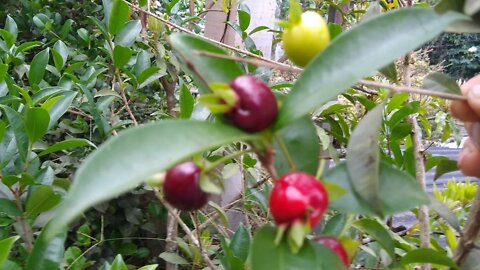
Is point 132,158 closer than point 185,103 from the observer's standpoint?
Yes

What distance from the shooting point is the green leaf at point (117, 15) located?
3.57 ft

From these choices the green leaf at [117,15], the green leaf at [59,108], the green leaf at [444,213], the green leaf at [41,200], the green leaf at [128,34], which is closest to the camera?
the green leaf at [444,213]

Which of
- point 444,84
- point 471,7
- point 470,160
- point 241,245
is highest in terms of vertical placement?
point 471,7

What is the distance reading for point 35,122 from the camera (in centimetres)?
79

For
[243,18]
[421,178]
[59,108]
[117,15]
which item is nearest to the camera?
[421,178]

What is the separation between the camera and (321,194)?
0.35 meters

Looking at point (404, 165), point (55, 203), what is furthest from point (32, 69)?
point (404, 165)

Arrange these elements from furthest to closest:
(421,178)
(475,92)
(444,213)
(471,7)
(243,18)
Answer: (243,18) → (421,178) → (444,213) → (475,92) → (471,7)

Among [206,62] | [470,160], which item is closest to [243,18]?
[470,160]

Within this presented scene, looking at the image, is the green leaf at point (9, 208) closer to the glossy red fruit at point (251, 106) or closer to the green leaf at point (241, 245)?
the green leaf at point (241, 245)

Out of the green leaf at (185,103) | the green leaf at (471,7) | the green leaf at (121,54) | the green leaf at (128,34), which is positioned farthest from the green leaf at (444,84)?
the green leaf at (128,34)

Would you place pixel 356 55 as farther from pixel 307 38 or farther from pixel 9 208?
pixel 9 208

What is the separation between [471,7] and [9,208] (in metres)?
0.70

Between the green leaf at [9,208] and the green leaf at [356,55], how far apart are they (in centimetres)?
56
